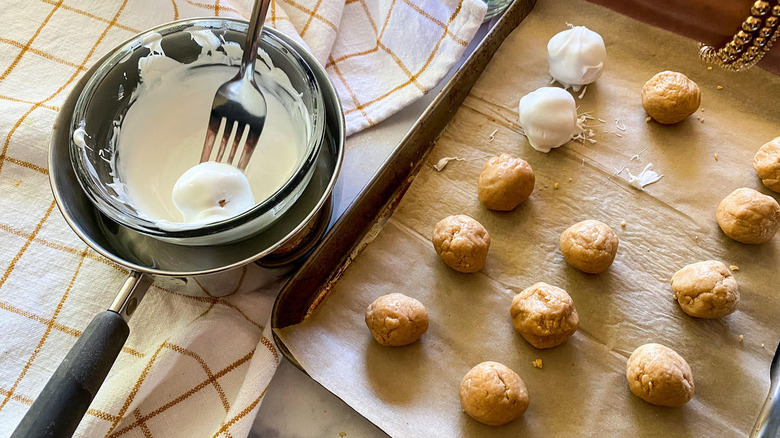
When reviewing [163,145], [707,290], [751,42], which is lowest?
[707,290]

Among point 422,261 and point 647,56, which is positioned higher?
point 647,56

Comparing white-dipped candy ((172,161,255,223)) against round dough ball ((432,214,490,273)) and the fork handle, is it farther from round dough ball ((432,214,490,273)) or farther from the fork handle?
round dough ball ((432,214,490,273))

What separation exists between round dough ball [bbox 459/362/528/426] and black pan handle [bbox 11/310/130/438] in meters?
0.64

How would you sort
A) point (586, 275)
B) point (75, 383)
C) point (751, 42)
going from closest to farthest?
point (75, 383) → point (586, 275) → point (751, 42)

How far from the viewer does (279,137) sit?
4.14 ft

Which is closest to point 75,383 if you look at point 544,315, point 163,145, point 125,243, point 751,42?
point 125,243

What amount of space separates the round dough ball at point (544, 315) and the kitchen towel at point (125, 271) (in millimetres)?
511

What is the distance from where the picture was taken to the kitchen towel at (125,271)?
1179 millimetres

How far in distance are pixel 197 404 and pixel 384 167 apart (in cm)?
63


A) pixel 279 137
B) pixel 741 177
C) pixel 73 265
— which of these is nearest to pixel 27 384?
pixel 73 265

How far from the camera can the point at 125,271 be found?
1.28 m

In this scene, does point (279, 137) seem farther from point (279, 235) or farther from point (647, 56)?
point (647, 56)

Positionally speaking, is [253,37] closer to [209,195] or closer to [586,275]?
[209,195]

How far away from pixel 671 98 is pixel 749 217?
1.09 ft
